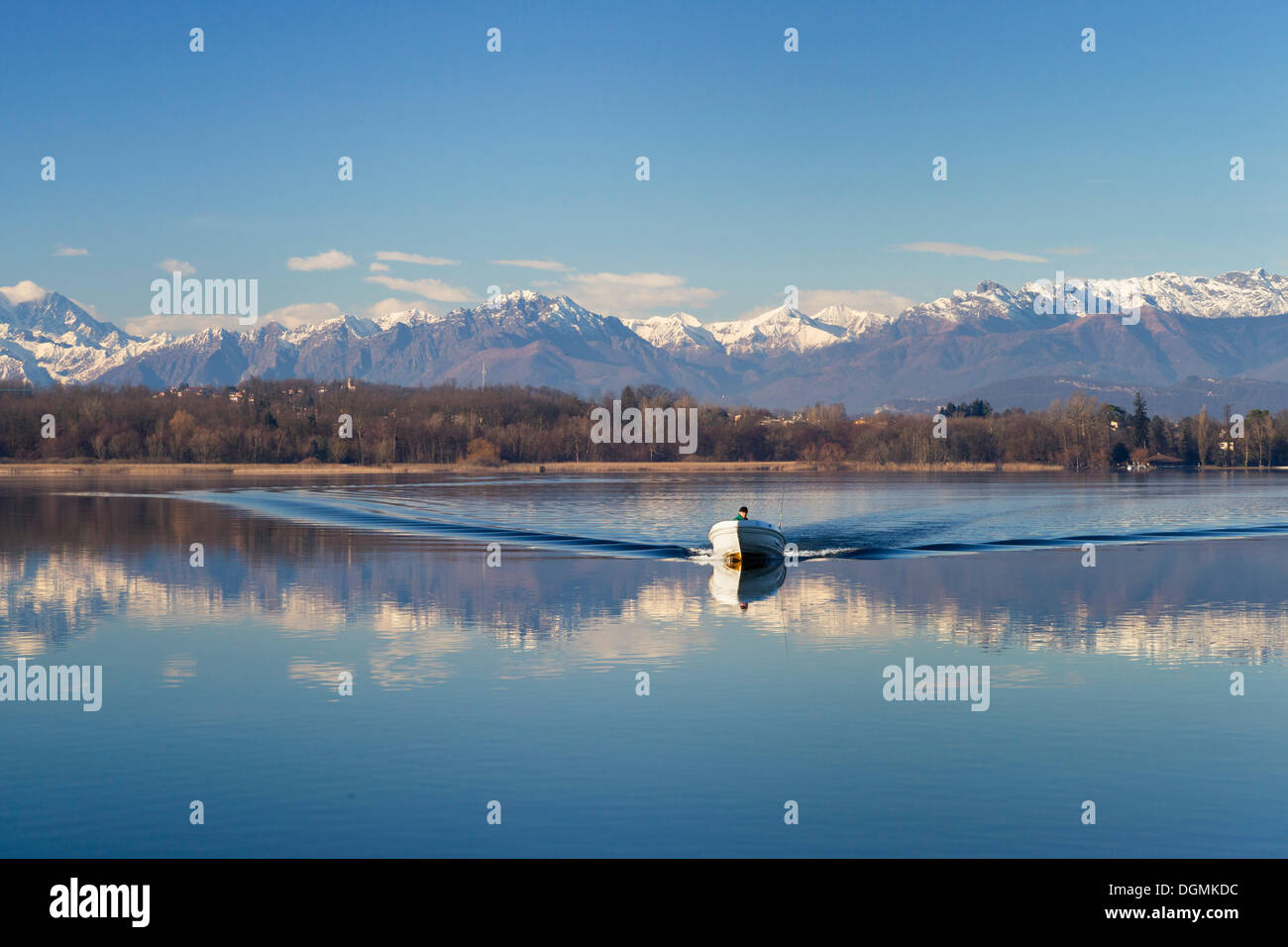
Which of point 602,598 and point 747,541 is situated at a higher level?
point 747,541

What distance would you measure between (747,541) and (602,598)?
11703 mm

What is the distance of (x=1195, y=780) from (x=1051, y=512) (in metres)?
71.7

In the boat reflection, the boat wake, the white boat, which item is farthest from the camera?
the boat wake

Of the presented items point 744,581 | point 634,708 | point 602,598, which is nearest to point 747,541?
point 744,581

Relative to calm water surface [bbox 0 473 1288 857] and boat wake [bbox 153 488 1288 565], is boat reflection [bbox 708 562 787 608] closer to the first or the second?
calm water surface [bbox 0 473 1288 857]

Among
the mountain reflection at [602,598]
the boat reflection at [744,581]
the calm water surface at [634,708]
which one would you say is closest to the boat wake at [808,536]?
the mountain reflection at [602,598]

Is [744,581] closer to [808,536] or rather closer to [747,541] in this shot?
[747,541]

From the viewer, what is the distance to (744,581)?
4509cm

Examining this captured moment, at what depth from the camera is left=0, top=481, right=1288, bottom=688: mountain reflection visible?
98.4 feet

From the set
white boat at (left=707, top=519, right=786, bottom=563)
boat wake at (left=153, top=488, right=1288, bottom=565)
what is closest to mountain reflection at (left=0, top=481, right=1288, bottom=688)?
white boat at (left=707, top=519, right=786, bottom=563)

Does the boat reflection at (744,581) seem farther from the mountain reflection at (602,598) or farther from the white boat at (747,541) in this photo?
the white boat at (747,541)

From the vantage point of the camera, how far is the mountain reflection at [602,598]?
30.0 meters

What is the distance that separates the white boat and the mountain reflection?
0.91 meters
